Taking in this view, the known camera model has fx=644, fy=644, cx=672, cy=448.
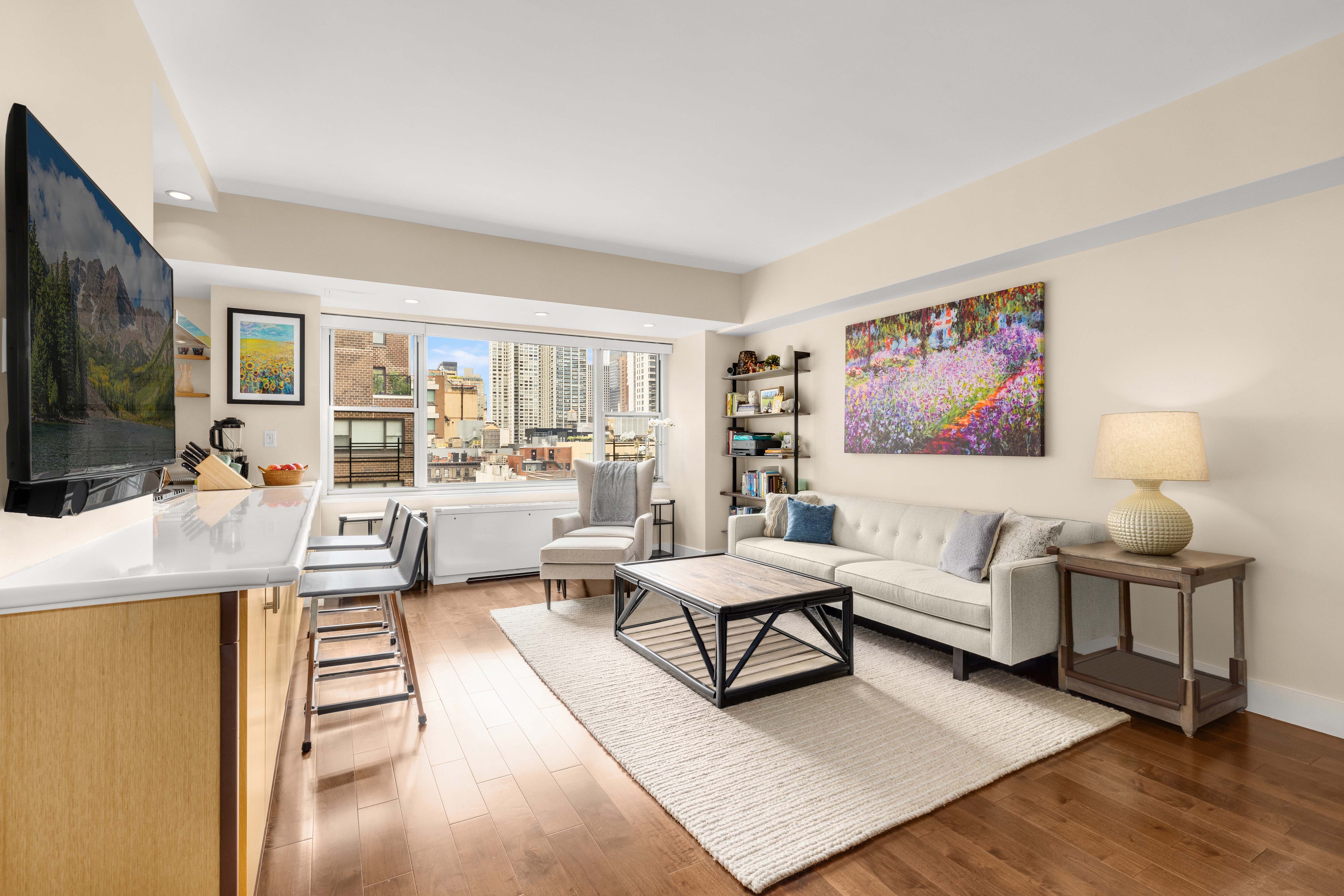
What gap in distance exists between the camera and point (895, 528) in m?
4.20

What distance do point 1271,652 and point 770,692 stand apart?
2.16 meters

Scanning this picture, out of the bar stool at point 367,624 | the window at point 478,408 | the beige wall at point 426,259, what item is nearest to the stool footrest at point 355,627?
the bar stool at point 367,624

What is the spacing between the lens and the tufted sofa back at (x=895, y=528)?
Answer: 3.90 meters

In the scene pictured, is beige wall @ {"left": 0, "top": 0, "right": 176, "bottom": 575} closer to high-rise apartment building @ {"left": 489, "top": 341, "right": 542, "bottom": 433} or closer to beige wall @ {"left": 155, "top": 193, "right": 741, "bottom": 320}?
beige wall @ {"left": 155, "top": 193, "right": 741, "bottom": 320}

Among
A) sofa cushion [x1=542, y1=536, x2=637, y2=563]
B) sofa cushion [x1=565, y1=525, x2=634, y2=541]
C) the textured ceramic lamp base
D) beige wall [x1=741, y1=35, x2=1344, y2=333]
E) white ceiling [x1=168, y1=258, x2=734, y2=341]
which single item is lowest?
sofa cushion [x1=542, y1=536, x2=637, y2=563]

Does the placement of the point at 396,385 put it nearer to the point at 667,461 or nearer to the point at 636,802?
the point at 667,461

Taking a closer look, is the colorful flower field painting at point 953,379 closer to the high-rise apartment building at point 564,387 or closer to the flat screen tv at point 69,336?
the high-rise apartment building at point 564,387

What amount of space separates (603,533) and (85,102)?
3.64 metres

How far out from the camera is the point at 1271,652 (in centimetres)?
278

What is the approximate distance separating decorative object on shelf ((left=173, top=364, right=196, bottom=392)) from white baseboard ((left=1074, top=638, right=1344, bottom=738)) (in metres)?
6.10

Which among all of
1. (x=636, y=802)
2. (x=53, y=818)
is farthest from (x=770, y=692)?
(x=53, y=818)

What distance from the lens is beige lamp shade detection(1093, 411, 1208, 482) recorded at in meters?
2.72

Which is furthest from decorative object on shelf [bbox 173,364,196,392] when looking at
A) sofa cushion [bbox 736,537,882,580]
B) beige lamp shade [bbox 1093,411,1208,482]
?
beige lamp shade [bbox 1093,411,1208,482]

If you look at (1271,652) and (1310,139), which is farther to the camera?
(1271,652)
